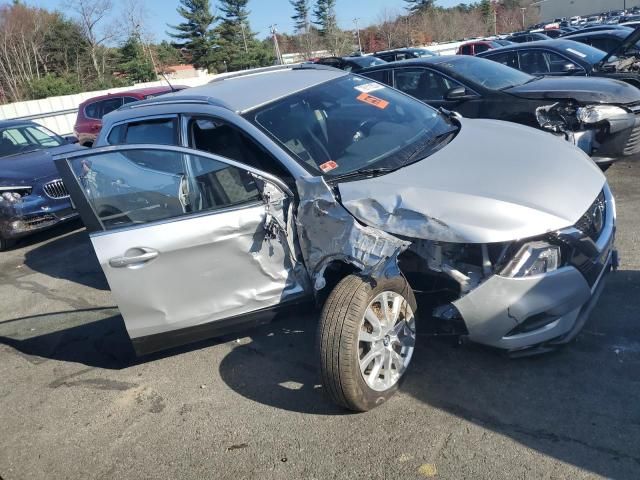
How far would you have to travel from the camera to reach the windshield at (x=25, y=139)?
852cm

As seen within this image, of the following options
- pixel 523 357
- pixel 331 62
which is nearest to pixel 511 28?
pixel 331 62

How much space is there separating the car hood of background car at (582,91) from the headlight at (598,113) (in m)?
0.08

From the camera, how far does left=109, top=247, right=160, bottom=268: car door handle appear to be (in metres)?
3.26

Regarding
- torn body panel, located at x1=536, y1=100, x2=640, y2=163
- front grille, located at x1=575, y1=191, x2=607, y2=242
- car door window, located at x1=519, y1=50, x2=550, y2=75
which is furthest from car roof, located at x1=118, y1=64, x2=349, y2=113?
car door window, located at x1=519, y1=50, x2=550, y2=75

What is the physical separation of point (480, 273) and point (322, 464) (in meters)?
1.29

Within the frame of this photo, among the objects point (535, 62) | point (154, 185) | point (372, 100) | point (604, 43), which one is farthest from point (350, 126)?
point (604, 43)

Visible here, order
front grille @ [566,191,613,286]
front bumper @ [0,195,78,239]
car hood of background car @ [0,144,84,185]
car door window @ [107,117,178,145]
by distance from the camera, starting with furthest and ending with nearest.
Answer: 1. car hood of background car @ [0,144,84,185]
2. front bumper @ [0,195,78,239]
3. car door window @ [107,117,178,145]
4. front grille @ [566,191,613,286]

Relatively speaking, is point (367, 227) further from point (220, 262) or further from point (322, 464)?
point (322, 464)

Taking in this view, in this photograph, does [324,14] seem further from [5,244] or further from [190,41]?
[5,244]

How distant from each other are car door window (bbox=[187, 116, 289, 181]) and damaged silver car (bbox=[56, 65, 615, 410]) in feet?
0.03

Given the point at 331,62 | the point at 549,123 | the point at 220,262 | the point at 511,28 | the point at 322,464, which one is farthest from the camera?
the point at 511,28

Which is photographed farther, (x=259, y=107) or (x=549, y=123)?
(x=549, y=123)

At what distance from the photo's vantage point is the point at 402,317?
312 centimetres

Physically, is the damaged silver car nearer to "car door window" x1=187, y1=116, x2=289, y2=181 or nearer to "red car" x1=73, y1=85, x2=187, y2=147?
"car door window" x1=187, y1=116, x2=289, y2=181
